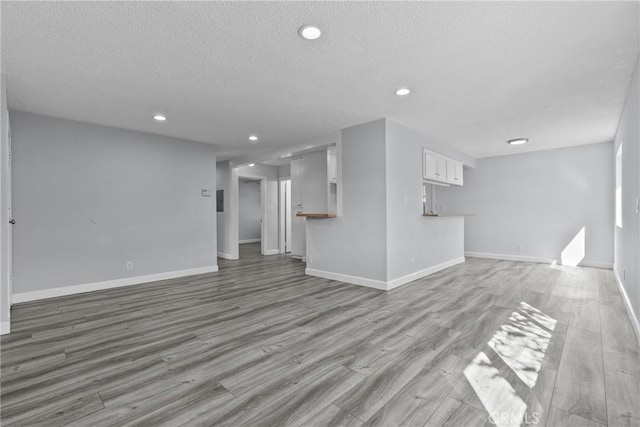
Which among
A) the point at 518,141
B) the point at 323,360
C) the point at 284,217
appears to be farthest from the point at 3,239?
the point at 518,141

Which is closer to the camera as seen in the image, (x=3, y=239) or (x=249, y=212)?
(x=3, y=239)

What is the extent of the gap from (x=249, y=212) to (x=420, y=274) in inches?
286

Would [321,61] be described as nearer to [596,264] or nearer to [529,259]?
[529,259]

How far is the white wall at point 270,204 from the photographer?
25.3 ft

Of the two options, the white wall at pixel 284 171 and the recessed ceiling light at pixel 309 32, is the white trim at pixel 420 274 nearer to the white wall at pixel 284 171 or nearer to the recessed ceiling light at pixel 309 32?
the recessed ceiling light at pixel 309 32

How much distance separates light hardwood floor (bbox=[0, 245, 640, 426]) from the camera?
157 cm

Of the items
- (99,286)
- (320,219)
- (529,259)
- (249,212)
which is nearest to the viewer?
(99,286)

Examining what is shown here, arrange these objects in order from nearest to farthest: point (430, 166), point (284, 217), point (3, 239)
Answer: point (3, 239)
point (430, 166)
point (284, 217)

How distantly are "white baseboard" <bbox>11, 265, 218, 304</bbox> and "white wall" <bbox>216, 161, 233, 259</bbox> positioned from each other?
1.58m

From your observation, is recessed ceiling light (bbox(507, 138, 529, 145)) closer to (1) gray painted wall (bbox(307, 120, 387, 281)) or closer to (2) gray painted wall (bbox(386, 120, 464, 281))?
(2) gray painted wall (bbox(386, 120, 464, 281))

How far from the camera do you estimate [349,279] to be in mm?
4441

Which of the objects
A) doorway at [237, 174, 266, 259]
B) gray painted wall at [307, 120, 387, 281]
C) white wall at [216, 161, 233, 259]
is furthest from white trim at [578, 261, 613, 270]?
doorway at [237, 174, 266, 259]

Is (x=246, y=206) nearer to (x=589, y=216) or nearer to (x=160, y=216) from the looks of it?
(x=160, y=216)

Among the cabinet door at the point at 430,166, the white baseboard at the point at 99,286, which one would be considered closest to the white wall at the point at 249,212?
the white baseboard at the point at 99,286
